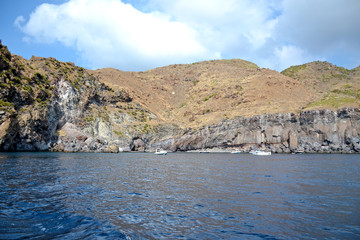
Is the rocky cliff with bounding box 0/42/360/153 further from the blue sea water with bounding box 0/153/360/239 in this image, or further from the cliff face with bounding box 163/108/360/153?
the blue sea water with bounding box 0/153/360/239

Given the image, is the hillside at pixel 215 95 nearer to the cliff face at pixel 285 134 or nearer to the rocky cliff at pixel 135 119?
the rocky cliff at pixel 135 119

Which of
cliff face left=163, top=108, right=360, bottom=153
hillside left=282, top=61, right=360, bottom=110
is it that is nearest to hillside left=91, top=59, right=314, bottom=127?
hillside left=282, top=61, right=360, bottom=110

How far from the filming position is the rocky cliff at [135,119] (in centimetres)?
7856

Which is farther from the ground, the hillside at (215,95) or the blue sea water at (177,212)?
the hillside at (215,95)

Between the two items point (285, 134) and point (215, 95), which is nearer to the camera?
point (285, 134)

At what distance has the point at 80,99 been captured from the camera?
109938mm

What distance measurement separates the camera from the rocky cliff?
78562 millimetres

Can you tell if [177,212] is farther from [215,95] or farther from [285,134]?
[215,95]

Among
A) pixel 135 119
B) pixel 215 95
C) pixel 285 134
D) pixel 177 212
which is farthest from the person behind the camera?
pixel 215 95

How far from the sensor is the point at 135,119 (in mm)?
124562

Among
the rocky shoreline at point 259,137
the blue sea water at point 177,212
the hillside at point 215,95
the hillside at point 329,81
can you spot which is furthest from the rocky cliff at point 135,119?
the blue sea water at point 177,212

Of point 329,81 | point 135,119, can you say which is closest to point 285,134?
point 135,119

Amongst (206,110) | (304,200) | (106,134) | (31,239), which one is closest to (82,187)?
(31,239)

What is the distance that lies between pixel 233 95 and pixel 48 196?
137m
